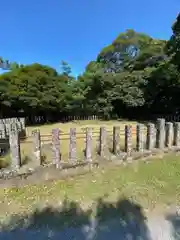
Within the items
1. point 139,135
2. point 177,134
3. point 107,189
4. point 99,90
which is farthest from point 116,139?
point 99,90

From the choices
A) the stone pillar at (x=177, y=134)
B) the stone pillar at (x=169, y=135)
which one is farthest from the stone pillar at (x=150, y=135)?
the stone pillar at (x=177, y=134)

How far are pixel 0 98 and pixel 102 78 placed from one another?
27.8ft

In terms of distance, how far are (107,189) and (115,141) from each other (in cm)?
114

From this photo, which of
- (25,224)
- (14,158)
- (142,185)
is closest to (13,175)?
(14,158)

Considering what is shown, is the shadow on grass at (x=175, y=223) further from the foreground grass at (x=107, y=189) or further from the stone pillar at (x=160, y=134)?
the stone pillar at (x=160, y=134)

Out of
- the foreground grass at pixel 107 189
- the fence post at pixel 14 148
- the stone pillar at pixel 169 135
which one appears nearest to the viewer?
the foreground grass at pixel 107 189

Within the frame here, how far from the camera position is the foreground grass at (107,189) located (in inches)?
102

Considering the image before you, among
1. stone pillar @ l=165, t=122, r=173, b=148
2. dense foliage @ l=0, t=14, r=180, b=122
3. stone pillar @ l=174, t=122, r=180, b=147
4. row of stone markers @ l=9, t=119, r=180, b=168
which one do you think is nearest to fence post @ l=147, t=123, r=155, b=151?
row of stone markers @ l=9, t=119, r=180, b=168

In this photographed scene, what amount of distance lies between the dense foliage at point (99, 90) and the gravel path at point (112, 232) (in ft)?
33.8

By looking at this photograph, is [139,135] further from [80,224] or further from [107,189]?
[80,224]

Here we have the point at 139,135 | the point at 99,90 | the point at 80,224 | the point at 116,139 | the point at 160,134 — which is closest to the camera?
the point at 80,224

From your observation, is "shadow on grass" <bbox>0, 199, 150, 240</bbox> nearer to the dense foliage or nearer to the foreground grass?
the foreground grass

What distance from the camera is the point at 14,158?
291 centimetres

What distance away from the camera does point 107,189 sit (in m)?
2.93
